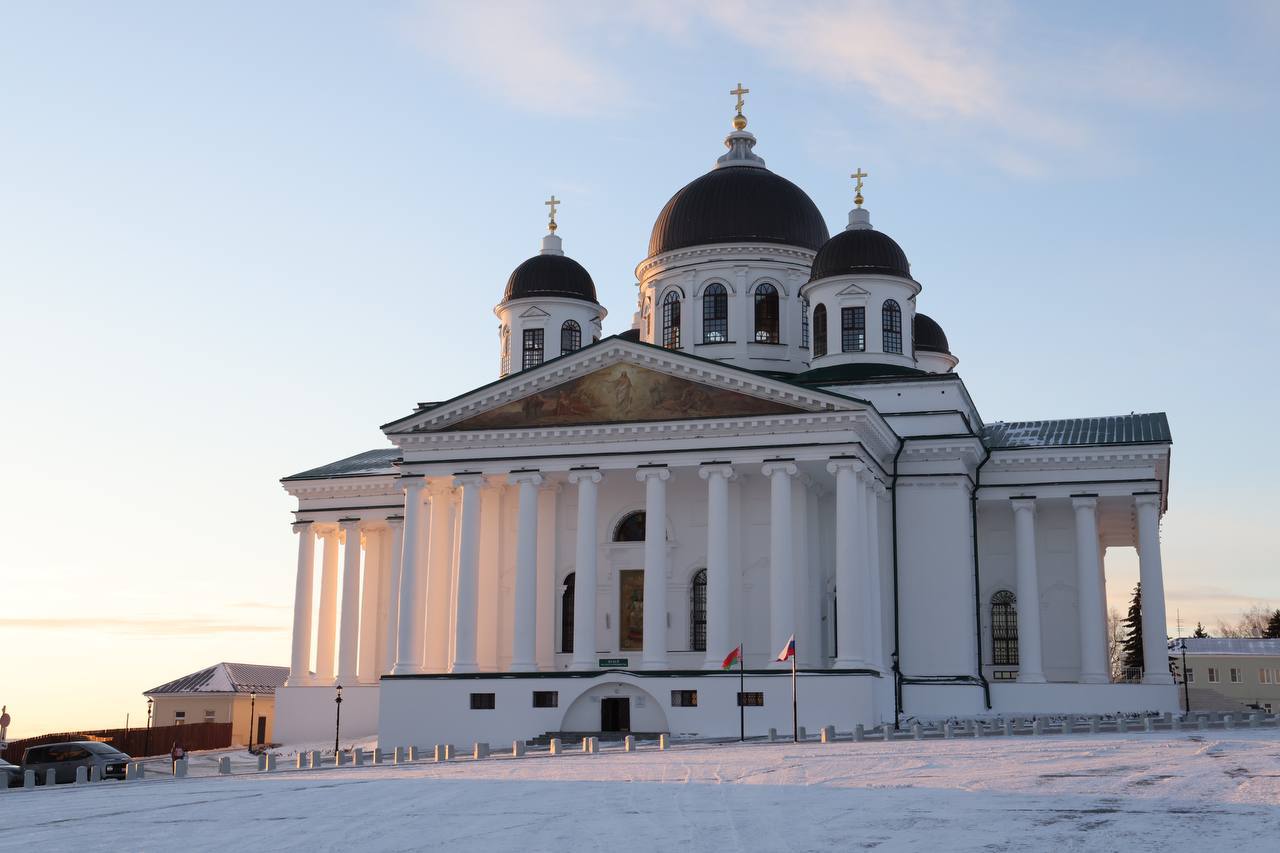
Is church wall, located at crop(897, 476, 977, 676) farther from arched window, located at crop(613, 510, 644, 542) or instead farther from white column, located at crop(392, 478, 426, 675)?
white column, located at crop(392, 478, 426, 675)

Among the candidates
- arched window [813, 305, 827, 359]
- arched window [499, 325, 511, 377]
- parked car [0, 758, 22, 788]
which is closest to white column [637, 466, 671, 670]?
arched window [813, 305, 827, 359]

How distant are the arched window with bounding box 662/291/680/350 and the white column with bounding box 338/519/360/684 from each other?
1480cm

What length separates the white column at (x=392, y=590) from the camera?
5925 cm

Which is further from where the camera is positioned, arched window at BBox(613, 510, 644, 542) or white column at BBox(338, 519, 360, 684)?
white column at BBox(338, 519, 360, 684)

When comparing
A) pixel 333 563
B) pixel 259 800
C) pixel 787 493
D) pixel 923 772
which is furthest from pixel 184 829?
pixel 333 563

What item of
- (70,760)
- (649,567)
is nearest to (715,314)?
(649,567)

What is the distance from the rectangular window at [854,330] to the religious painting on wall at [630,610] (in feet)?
39.1

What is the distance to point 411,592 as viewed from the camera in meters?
50.3

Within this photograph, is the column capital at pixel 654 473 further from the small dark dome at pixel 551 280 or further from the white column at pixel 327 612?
the white column at pixel 327 612

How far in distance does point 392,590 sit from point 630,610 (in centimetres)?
1314

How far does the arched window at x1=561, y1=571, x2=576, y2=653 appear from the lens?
169 feet

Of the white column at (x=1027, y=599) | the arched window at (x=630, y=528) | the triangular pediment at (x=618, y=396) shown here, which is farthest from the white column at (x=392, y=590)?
the white column at (x=1027, y=599)

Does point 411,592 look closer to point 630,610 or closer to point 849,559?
point 630,610

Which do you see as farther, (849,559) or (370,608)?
(370,608)
